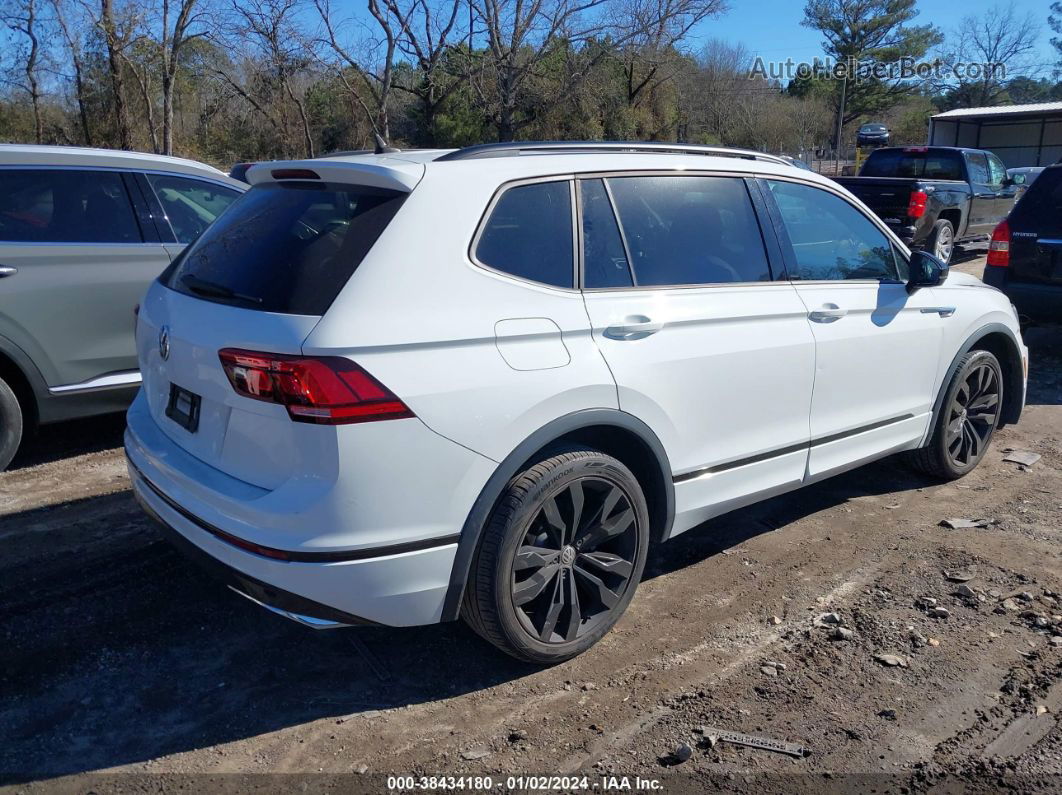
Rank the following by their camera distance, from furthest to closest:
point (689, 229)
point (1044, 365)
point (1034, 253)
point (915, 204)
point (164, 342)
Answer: point (915, 204)
point (1044, 365)
point (1034, 253)
point (689, 229)
point (164, 342)

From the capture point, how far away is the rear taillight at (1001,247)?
7840 millimetres

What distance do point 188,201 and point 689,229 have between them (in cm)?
356

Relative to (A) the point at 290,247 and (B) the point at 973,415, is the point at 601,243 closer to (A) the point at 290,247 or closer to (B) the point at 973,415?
(A) the point at 290,247

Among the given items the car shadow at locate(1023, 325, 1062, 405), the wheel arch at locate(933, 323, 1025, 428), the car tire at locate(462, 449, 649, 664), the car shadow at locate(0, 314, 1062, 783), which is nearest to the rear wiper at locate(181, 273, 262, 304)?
the car tire at locate(462, 449, 649, 664)

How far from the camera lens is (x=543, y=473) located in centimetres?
300

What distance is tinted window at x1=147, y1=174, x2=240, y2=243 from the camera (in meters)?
5.60

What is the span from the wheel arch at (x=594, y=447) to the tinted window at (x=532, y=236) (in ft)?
1.68

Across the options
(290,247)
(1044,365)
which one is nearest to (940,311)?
(290,247)

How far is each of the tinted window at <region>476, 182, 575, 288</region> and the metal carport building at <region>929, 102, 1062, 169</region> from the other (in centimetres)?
2945

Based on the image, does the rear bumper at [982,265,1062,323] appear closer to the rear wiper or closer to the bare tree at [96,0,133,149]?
the rear wiper

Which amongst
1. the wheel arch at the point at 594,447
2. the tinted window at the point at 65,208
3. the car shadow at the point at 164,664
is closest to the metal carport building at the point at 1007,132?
the tinted window at the point at 65,208

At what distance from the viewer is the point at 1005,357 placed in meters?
5.38

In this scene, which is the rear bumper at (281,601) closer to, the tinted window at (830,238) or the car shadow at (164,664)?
the car shadow at (164,664)

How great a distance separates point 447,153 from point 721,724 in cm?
223
